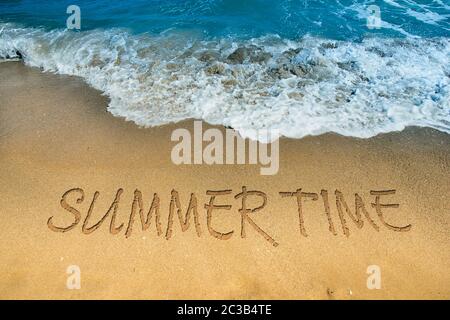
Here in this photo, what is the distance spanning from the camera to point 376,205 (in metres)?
3.94

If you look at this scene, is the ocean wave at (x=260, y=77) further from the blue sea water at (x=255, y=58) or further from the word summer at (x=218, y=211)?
A: the word summer at (x=218, y=211)

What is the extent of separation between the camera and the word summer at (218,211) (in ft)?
12.3

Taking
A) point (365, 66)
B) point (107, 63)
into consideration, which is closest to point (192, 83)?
point (107, 63)

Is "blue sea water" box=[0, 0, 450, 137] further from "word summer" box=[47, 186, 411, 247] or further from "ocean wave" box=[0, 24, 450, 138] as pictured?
"word summer" box=[47, 186, 411, 247]

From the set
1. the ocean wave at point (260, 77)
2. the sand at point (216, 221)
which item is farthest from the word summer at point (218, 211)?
the ocean wave at point (260, 77)

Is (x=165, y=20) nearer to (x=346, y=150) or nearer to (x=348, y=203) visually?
(x=346, y=150)

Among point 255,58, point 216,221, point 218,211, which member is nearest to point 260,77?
point 255,58

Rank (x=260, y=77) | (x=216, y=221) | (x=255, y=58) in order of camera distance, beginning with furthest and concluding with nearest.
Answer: (x=255, y=58) → (x=260, y=77) → (x=216, y=221)

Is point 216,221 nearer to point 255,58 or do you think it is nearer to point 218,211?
point 218,211

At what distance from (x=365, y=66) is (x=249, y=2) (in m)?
4.00

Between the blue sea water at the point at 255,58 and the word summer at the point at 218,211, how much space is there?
3.96ft

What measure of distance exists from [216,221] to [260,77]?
125 inches

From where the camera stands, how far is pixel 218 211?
392cm
